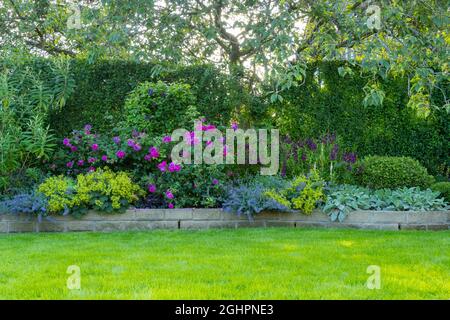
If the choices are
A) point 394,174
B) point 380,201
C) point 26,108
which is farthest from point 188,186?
point 394,174

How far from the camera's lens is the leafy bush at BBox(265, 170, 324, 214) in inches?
263

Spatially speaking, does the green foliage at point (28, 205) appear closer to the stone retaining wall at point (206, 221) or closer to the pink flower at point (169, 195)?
the stone retaining wall at point (206, 221)

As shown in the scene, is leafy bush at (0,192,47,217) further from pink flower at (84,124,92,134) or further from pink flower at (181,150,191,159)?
pink flower at (181,150,191,159)

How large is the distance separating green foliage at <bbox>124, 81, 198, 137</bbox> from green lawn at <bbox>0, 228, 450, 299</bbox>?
2157 mm

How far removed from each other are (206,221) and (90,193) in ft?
5.45

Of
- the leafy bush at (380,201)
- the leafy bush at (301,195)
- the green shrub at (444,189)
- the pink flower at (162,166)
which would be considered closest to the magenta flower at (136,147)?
the pink flower at (162,166)

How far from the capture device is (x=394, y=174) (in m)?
7.65

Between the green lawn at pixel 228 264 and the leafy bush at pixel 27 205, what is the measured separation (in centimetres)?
35

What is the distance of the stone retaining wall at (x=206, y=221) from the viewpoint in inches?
259

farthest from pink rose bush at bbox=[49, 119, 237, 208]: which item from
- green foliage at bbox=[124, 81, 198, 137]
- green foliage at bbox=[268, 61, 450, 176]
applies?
green foliage at bbox=[268, 61, 450, 176]

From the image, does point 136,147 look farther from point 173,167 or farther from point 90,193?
point 90,193

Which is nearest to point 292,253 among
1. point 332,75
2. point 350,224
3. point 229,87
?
point 350,224

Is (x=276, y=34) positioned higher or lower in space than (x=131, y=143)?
higher
